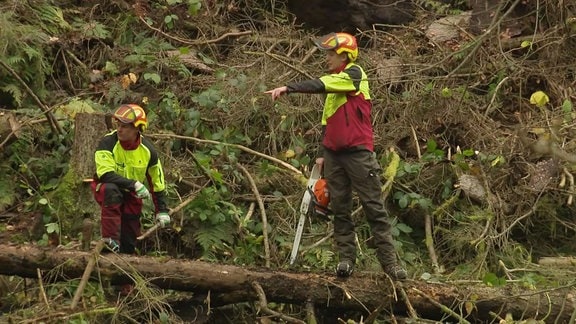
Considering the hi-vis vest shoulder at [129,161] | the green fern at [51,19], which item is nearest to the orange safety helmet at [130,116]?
the hi-vis vest shoulder at [129,161]

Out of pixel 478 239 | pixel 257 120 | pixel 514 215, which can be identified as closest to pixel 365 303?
pixel 478 239

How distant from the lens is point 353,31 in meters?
11.7

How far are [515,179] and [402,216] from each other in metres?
1.27

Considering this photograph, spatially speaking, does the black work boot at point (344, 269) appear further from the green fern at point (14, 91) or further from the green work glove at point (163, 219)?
the green fern at point (14, 91)

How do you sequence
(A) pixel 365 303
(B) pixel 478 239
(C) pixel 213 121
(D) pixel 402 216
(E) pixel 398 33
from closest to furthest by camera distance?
(A) pixel 365 303 → (B) pixel 478 239 → (D) pixel 402 216 → (C) pixel 213 121 → (E) pixel 398 33

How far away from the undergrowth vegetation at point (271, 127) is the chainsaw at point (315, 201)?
28.6 inches

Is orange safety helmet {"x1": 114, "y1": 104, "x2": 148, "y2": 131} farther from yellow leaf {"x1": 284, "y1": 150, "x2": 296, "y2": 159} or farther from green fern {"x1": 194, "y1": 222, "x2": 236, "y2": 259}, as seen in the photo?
yellow leaf {"x1": 284, "y1": 150, "x2": 296, "y2": 159}

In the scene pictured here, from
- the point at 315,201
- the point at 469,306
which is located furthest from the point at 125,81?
the point at 469,306

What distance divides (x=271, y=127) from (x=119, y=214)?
3153 mm

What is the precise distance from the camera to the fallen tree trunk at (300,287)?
6262mm

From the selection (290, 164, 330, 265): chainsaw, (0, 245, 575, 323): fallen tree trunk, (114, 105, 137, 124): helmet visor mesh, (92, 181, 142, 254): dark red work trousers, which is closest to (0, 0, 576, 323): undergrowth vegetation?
(0, 245, 575, 323): fallen tree trunk

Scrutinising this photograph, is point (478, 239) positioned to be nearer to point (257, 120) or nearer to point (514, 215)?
point (514, 215)

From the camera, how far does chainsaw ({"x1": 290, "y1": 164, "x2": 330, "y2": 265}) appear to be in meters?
6.91

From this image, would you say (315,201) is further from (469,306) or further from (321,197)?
(469,306)
